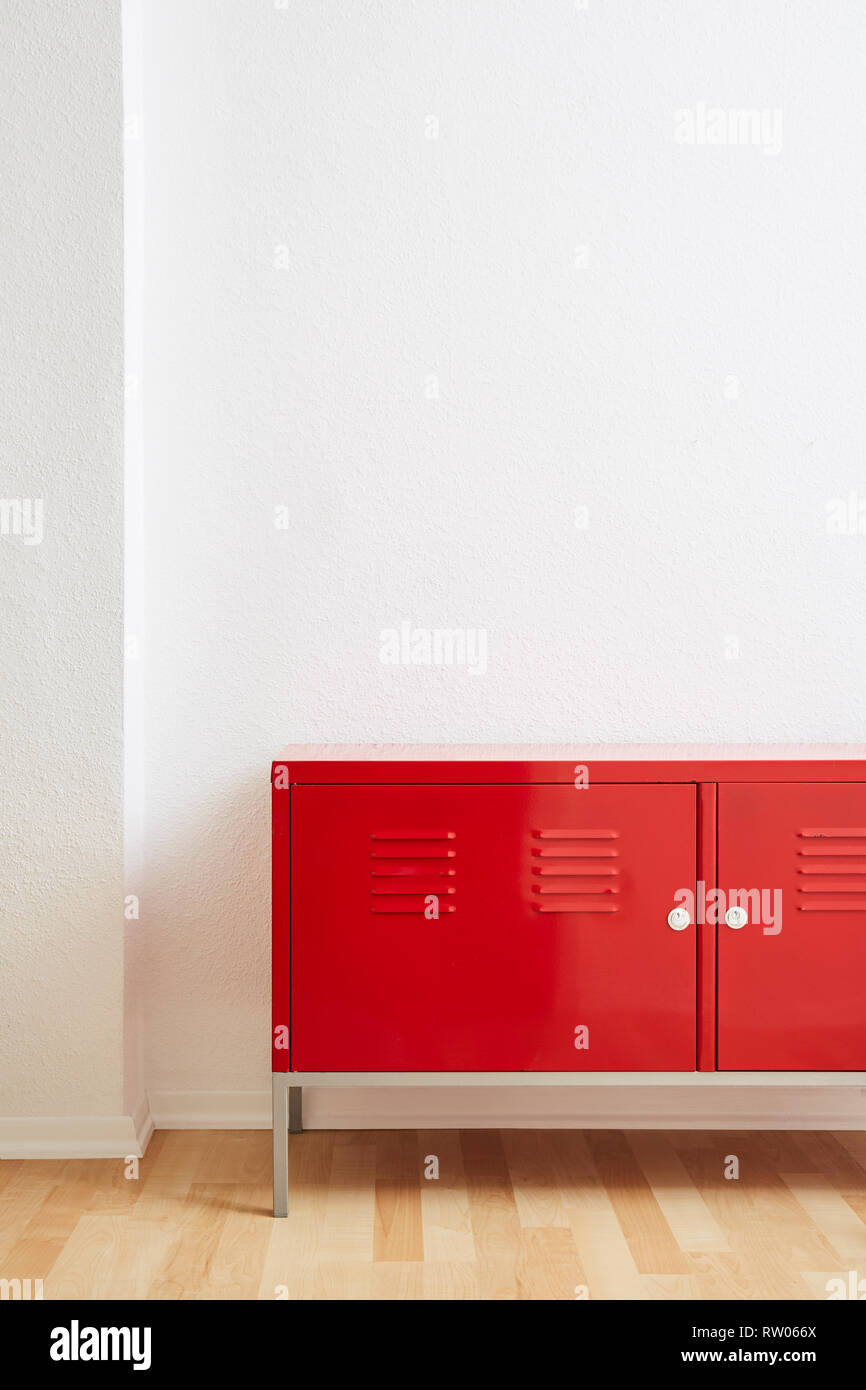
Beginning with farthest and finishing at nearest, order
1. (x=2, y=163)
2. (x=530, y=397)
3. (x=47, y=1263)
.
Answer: (x=530, y=397)
(x=2, y=163)
(x=47, y=1263)

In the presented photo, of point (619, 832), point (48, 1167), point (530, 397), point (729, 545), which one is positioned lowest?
point (48, 1167)

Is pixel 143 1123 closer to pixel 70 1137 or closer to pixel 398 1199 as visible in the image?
pixel 70 1137

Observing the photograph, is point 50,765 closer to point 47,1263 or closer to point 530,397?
point 47,1263

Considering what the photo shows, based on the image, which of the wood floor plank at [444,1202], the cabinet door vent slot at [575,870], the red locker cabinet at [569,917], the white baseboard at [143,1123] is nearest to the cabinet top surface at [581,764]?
the red locker cabinet at [569,917]

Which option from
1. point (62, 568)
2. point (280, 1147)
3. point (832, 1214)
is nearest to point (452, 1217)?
point (280, 1147)

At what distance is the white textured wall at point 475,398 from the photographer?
8.13 ft

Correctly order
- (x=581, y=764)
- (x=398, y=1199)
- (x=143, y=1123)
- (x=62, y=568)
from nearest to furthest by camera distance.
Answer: (x=581, y=764) → (x=398, y=1199) → (x=62, y=568) → (x=143, y=1123)

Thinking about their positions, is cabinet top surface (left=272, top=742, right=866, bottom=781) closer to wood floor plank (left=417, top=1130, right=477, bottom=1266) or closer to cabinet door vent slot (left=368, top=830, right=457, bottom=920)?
cabinet door vent slot (left=368, top=830, right=457, bottom=920)

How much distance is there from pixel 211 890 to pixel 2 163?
1.63m

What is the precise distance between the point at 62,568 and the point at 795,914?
1.65 meters

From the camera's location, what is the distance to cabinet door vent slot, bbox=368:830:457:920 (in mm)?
2074

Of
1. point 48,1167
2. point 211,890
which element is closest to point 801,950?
point 211,890

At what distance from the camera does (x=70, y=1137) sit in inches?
94.2

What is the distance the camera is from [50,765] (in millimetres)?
2385
